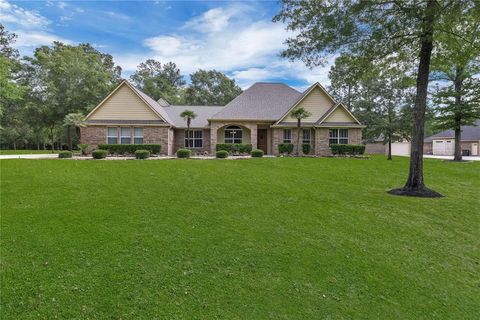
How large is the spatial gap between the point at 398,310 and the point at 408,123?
83.8 feet

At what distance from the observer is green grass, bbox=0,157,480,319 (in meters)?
3.60

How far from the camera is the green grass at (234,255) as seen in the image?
3602mm

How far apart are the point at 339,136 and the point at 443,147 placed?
27.8 metres

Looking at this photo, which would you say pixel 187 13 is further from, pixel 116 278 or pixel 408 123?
pixel 408 123

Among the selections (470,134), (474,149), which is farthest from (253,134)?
(470,134)

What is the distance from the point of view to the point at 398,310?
365 centimetres

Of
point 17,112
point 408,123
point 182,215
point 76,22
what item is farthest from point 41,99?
point 408,123

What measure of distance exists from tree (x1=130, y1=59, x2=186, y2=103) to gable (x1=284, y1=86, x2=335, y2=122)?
26.2m

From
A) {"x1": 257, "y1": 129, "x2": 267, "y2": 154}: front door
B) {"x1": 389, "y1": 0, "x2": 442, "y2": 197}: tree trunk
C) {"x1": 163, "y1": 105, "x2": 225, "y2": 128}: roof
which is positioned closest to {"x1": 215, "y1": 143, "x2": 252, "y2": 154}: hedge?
{"x1": 257, "y1": 129, "x2": 267, "y2": 154}: front door

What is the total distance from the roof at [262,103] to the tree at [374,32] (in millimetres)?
14470

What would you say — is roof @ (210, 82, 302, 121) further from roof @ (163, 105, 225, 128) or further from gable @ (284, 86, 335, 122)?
roof @ (163, 105, 225, 128)

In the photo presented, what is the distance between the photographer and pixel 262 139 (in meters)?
27.2

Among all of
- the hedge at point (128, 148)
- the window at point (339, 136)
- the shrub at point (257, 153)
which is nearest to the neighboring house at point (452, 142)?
the window at point (339, 136)

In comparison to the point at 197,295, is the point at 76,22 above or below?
above
